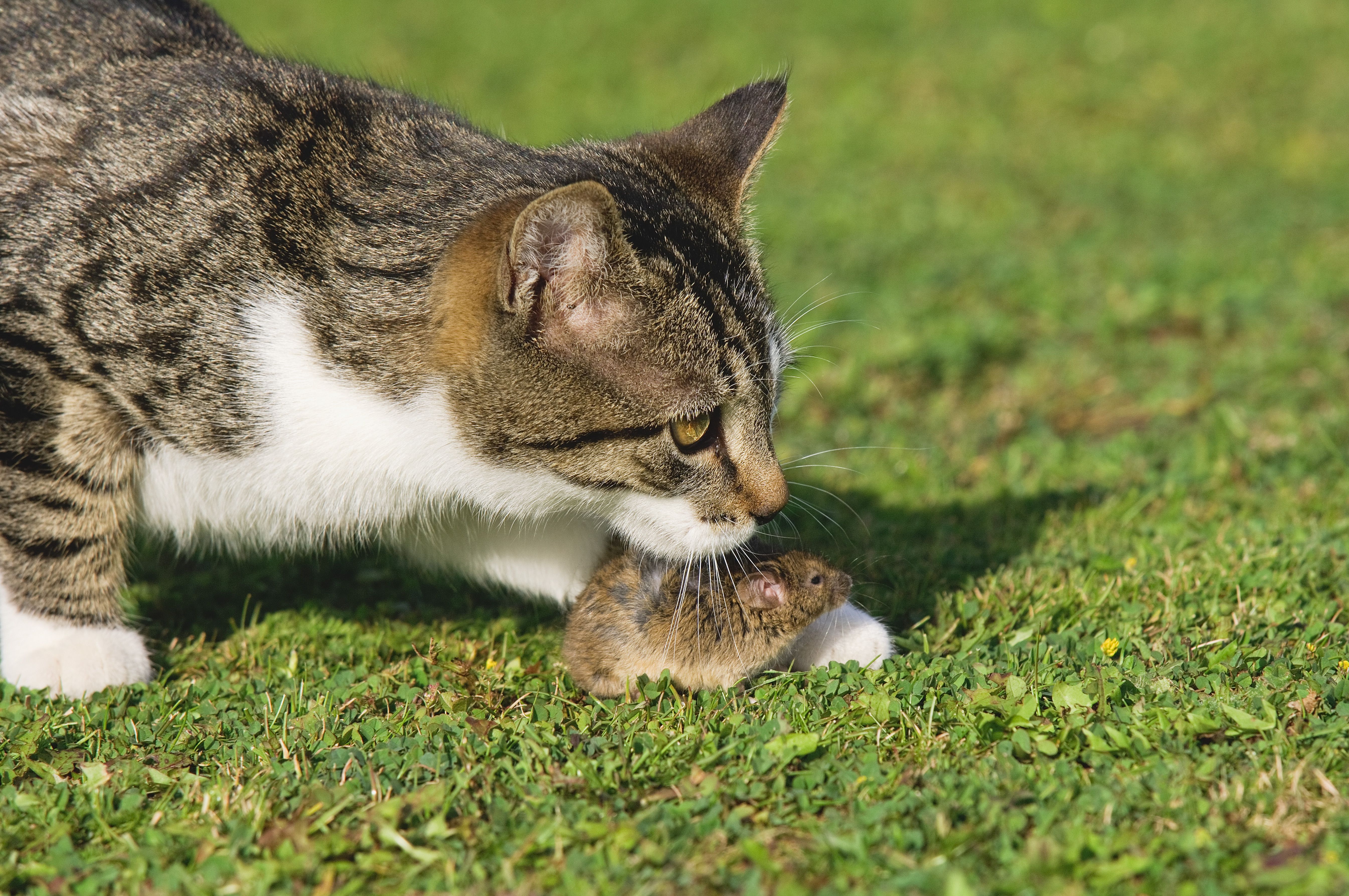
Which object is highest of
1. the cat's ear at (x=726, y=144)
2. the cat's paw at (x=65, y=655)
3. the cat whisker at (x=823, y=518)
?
the cat's ear at (x=726, y=144)

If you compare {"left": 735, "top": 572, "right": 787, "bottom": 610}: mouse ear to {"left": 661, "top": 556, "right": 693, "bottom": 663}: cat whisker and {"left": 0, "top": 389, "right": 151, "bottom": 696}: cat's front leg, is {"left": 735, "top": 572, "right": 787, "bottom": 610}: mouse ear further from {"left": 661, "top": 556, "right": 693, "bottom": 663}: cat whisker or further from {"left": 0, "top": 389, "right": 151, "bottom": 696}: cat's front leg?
{"left": 0, "top": 389, "right": 151, "bottom": 696}: cat's front leg

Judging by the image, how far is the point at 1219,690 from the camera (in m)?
3.51

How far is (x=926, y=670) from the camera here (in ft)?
12.3

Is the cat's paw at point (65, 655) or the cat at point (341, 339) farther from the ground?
the cat at point (341, 339)

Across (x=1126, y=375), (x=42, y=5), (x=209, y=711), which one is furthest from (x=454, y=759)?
(x=1126, y=375)

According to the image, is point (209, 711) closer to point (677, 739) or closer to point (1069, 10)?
point (677, 739)

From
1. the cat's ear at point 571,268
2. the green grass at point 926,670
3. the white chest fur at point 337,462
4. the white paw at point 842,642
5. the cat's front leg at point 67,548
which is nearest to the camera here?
the green grass at point 926,670

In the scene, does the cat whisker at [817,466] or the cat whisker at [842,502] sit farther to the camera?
the cat whisker at [842,502]

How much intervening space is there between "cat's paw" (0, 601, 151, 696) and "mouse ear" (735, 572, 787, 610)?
1968mm

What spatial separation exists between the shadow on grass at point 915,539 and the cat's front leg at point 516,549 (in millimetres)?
742

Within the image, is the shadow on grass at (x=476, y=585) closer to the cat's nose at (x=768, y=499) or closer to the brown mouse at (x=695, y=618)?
the brown mouse at (x=695, y=618)

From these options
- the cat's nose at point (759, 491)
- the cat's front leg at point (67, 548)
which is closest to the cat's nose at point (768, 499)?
the cat's nose at point (759, 491)

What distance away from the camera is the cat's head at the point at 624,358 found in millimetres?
3312

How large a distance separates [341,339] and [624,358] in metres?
0.83
